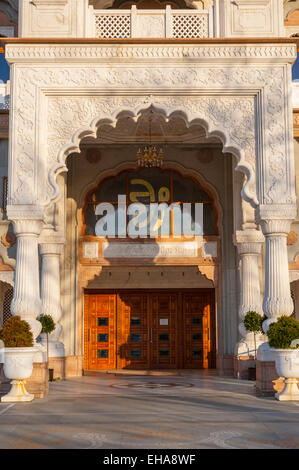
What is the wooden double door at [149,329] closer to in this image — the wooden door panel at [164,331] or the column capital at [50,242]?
the wooden door panel at [164,331]

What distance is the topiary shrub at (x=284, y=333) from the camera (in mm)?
8492

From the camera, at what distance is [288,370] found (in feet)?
27.8

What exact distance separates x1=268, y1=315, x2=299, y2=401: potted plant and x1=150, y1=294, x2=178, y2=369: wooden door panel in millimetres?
6852

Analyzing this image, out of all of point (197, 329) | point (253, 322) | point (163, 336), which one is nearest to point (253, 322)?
point (253, 322)

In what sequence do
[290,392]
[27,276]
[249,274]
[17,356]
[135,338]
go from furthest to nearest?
[135,338] → [249,274] → [27,276] → [290,392] → [17,356]

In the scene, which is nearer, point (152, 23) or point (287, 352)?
point (287, 352)

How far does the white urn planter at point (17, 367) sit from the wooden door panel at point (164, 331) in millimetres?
7089

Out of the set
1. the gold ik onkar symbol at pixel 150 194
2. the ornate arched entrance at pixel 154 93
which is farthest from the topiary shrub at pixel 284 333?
the gold ik onkar symbol at pixel 150 194

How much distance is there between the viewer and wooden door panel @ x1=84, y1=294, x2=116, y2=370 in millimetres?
15062

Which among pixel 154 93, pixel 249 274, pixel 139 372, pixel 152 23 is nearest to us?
pixel 154 93

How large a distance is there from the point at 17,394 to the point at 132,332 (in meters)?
7.01

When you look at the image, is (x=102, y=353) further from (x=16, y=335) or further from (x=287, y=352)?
(x=287, y=352)
